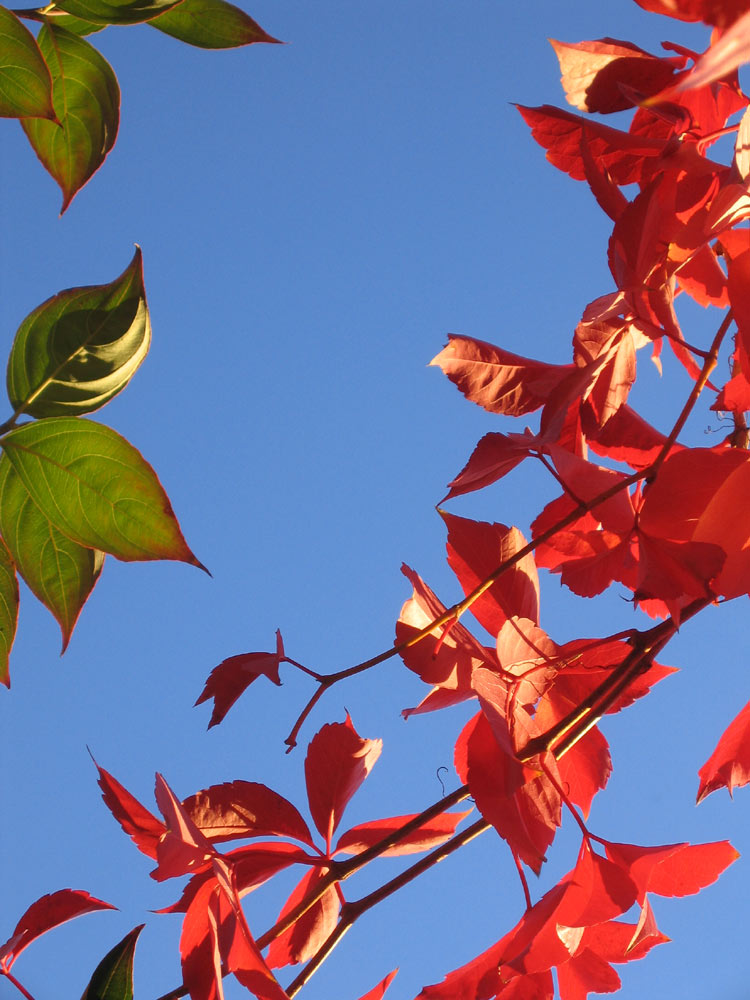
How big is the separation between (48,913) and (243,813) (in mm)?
73

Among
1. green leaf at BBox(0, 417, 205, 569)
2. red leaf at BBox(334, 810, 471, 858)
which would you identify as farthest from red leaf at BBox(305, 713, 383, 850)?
green leaf at BBox(0, 417, 205, 569)

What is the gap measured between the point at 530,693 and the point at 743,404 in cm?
11

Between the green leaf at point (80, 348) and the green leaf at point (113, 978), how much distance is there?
0.17 meters

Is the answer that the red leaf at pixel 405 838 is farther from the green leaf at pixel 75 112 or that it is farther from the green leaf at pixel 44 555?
the green leaf at pixel 75 112

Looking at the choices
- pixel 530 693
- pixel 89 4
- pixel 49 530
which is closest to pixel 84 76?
pixel 89 4

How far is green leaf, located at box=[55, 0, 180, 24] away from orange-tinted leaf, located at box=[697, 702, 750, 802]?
1.01 feet

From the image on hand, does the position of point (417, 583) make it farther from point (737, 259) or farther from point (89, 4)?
point (89, 4)

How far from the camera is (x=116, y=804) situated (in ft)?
0.98

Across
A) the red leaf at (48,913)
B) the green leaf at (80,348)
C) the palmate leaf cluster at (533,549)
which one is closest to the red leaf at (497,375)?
the palmate leaf cluster at (533,549)

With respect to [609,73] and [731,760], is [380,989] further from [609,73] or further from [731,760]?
[609,73]

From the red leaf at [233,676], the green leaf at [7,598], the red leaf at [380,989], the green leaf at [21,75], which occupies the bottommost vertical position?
the red leaf at [380,989]

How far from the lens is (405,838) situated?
0.32m

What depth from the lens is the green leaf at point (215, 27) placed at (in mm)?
337

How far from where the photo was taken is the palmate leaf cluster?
25 cm
